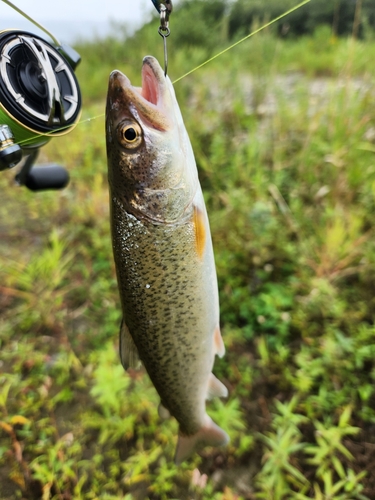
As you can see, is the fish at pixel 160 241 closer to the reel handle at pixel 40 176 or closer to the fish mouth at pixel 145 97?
the fish mouth at pixel 145 97

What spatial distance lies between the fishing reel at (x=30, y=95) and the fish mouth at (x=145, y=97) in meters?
0.20

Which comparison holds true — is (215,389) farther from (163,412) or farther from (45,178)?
(45,178)

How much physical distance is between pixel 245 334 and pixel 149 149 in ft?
5.28

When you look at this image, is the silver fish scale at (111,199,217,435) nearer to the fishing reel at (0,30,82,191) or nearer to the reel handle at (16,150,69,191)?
the fishing reel at (0,30,82,191)

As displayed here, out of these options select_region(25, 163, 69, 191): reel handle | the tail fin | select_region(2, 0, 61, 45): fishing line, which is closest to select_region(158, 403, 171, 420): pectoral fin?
the tail fin

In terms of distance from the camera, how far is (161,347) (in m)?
1.17

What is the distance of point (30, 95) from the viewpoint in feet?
3.34

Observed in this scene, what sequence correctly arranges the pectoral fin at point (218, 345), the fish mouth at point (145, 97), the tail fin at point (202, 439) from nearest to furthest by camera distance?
the fish mouth at point (145, 97), the pectoral fin at point (218, 345), the tail fin at point (202, 439)

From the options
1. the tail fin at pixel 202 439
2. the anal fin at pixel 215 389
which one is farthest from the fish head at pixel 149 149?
the tail fin at pixel 202 439

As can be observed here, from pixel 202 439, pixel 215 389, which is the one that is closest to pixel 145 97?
pixel 215 389

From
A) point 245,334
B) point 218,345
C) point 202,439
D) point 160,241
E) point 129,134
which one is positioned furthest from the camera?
point 245,334

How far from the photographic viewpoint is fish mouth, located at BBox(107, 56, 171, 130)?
0.88m

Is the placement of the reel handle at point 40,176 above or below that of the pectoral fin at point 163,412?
above

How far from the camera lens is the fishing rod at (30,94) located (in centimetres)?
98
